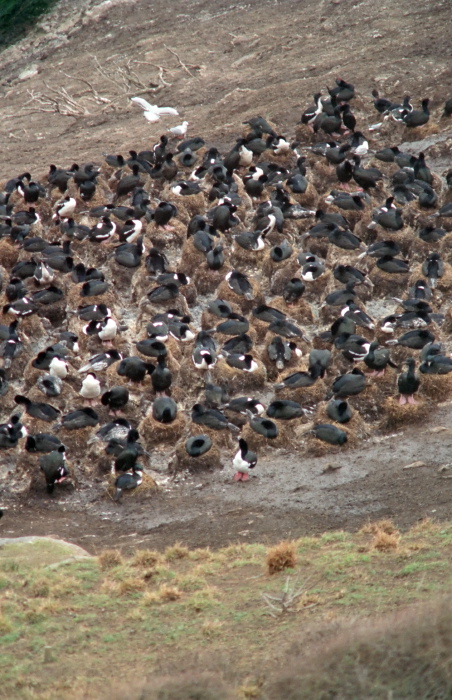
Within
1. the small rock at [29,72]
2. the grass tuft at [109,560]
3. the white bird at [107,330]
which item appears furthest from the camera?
the small rock at [29,72]

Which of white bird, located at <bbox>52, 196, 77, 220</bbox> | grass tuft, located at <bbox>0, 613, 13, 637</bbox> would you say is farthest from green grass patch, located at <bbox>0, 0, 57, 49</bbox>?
grass tuft, located at <bbox>0, 613, 13, 637</bbox>

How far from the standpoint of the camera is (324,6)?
132 feet

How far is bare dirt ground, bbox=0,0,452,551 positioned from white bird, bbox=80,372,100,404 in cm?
210

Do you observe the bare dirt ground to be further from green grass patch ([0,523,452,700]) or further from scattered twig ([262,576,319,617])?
scattered twig ([262,576,319,617])

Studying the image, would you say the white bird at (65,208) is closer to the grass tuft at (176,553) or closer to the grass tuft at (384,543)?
the grass tuft at (176,553)

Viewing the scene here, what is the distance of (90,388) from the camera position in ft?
64.3

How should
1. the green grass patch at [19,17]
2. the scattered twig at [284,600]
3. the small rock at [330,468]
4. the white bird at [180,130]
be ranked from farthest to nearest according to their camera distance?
the green grass patch at [19,17] → the white bird at [180,130] → the small rock at [330,468] → the scattered twig at [284,600]

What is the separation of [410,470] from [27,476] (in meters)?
6.41

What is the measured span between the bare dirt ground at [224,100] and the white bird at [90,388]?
82.7 inches

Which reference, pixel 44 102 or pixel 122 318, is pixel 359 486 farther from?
pixel 44 102

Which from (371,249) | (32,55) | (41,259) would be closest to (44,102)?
(32,55)

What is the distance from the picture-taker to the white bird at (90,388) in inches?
769

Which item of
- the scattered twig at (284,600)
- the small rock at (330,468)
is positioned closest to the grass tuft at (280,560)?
the scattered twig at (284,600)

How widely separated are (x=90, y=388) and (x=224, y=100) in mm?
18109
